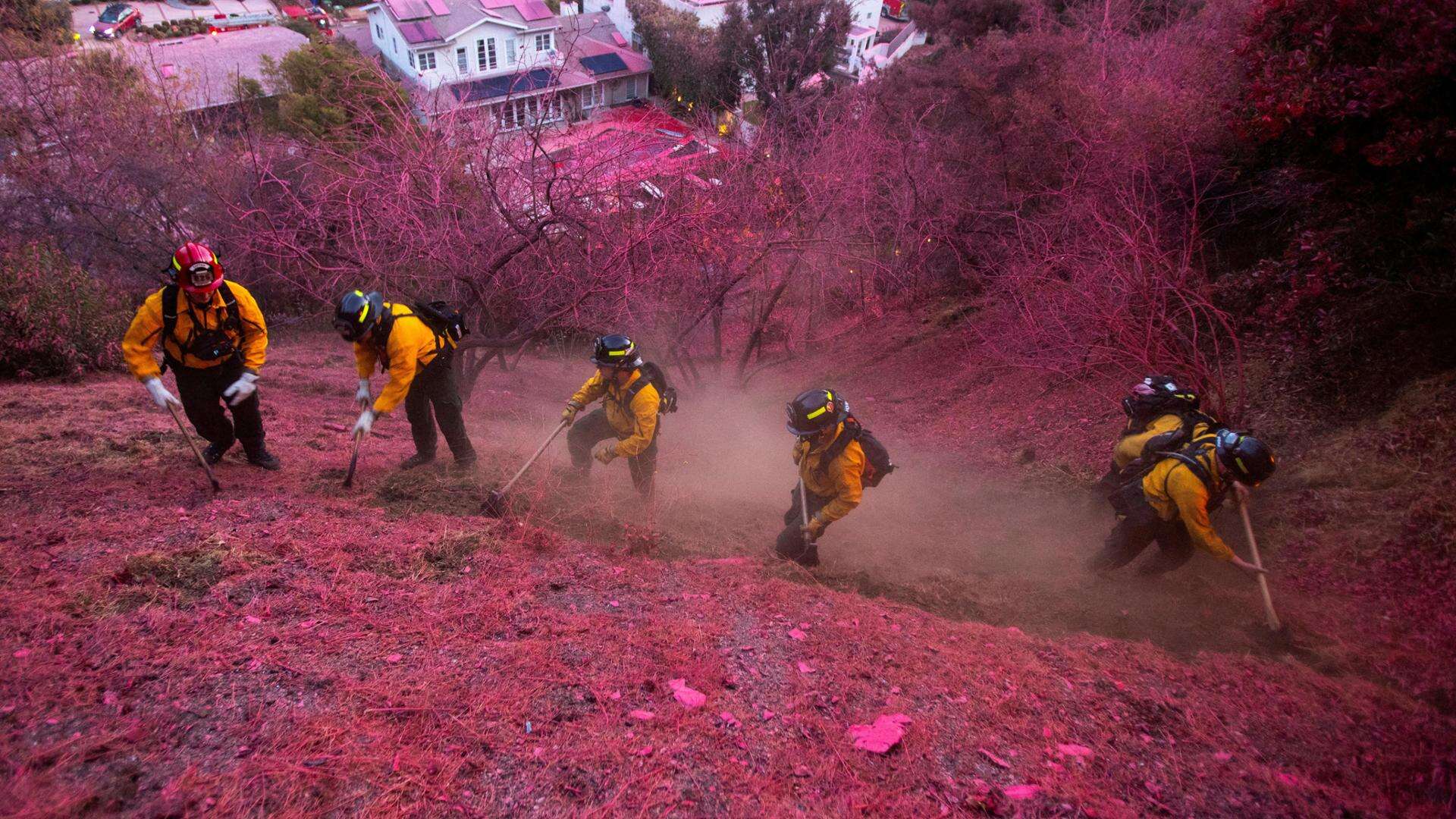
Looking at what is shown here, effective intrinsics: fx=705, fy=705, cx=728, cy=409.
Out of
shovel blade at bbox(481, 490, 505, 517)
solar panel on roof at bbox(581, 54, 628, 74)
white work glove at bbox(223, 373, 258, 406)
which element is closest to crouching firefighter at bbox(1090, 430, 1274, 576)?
shovel blade at bbox(481, 490, 505, 517)

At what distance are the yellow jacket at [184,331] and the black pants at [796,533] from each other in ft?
12.9

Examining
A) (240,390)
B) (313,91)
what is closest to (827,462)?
(240,390)

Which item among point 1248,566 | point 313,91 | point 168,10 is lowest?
point 1248,566

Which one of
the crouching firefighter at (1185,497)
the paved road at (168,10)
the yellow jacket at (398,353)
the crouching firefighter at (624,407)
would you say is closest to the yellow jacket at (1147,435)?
→ the crouching firefighter at (1185,497)

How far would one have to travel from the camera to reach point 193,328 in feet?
15.0

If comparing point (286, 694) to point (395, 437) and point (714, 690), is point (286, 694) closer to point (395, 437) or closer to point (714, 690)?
point (714, 690)

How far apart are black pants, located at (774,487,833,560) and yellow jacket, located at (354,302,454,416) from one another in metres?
2.97

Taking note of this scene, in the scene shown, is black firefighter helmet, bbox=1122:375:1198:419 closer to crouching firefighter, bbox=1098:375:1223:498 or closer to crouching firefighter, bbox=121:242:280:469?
crouching firefighter, bbox=1098:375:1223:498

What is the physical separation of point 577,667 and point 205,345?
3410mm

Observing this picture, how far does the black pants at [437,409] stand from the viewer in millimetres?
5348

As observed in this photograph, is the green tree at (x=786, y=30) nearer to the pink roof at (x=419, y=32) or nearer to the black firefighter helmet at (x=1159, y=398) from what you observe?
the pink roof at (x=419, y=32)

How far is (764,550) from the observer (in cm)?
564

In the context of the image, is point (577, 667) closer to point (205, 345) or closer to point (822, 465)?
point (822, 465)

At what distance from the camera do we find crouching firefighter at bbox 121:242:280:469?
14.5 feet
